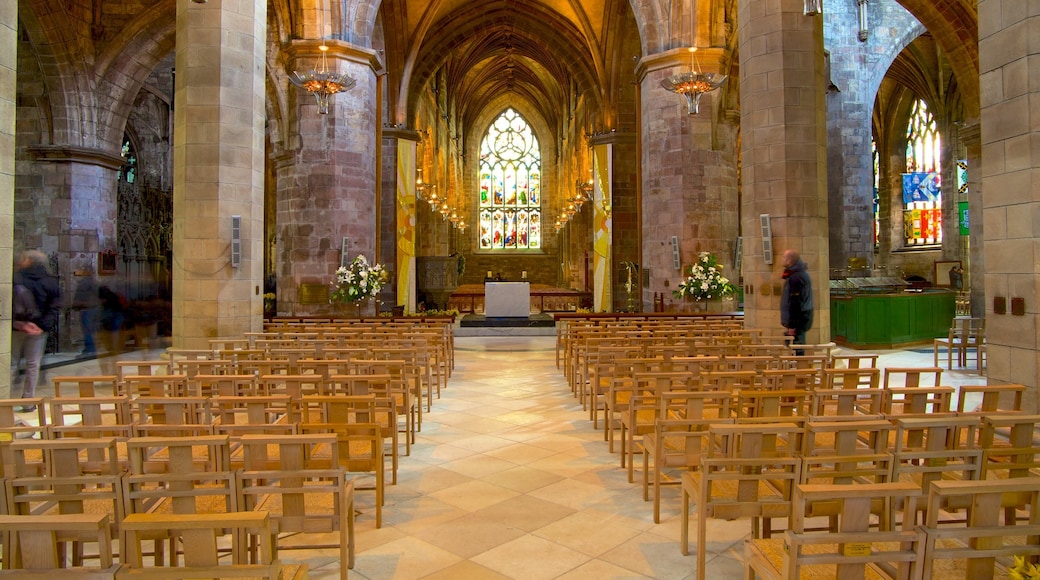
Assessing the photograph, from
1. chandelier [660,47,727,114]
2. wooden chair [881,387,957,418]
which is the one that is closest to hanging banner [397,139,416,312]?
chandelier [660,47,727,114]

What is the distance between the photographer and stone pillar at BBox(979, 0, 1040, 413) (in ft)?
16.4

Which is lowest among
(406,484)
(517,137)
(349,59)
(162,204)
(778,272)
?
(406,484)

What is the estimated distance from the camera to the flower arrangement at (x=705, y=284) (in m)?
14.5

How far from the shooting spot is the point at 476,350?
13992 millimetres

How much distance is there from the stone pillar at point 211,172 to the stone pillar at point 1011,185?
8600 mm

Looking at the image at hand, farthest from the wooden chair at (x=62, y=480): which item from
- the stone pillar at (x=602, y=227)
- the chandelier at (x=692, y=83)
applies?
the stone pillar at (x=602, y=227)

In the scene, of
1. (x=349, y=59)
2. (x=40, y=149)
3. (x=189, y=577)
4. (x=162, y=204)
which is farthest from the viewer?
(x=162, y=204)

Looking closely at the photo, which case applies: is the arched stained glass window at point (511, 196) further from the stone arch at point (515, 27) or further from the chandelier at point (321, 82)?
the chandelier at point (321, 82)

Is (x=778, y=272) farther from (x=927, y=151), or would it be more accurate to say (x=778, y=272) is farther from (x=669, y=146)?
(x=927, y=151)

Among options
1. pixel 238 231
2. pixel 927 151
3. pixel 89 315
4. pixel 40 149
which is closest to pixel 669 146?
pixel 238 231

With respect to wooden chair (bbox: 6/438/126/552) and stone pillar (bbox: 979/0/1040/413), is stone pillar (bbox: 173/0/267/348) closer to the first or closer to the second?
wooden chair (bbox: 6/438/126/552)

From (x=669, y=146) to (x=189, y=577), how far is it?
1528 cm

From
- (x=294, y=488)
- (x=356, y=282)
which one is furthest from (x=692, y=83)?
(x=294, y=488)

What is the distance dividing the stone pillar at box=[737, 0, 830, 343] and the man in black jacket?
3.31ft
